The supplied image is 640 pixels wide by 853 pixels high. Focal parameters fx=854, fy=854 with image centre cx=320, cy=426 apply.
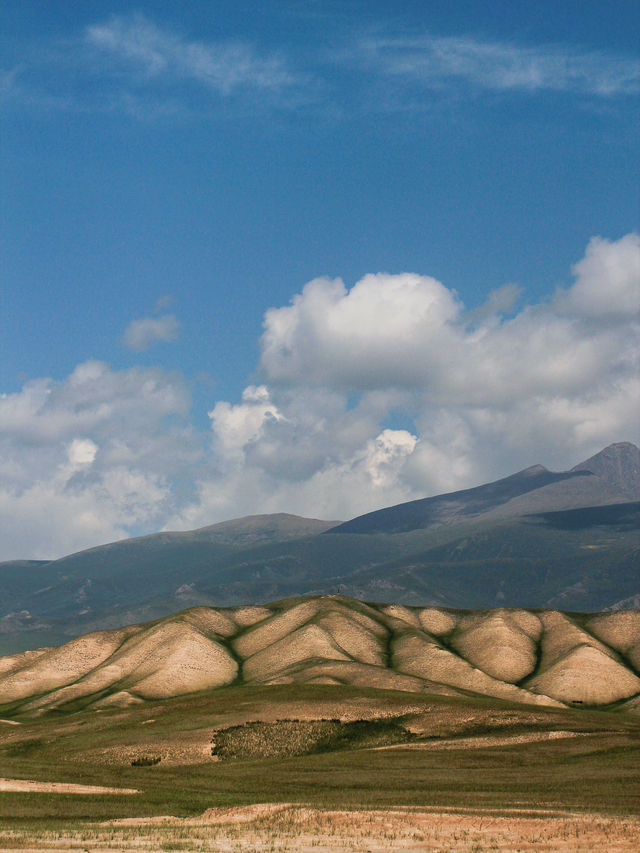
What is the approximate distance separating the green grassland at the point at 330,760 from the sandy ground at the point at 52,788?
7.54 ft

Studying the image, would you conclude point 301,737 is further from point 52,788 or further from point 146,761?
point 52,788

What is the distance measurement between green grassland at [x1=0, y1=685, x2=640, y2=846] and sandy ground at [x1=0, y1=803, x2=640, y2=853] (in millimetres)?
4969

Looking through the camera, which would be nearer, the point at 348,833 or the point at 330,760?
the point at 348,833

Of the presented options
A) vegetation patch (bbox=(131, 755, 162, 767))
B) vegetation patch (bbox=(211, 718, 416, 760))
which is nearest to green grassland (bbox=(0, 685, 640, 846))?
vegetation patch (bbox=(211, 718, 416, 760))

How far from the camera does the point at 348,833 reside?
50.2 metres

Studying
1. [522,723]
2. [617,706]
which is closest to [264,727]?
[522,723]

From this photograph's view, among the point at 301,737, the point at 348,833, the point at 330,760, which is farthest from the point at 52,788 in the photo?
the point at 301,737

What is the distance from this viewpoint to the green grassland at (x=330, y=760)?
65250 millimetres

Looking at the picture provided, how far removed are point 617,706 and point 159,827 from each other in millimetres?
163668

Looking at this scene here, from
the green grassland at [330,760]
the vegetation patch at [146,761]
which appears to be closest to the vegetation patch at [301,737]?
the green grassland at [330,760]

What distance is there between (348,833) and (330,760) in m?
52.8

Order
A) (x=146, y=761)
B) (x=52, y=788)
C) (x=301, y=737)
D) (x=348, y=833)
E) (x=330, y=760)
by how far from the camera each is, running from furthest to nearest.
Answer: (x=301, y=737) → (x=146, y=761) → (x=330, y=760) → (x=52, y=788) → (x=348, y=833)

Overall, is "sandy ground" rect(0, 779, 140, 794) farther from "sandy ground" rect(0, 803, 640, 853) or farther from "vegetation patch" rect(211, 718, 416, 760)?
"vegetation patch" rect(211, 718, 416, 760)

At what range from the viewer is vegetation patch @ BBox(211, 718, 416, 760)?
118 m
